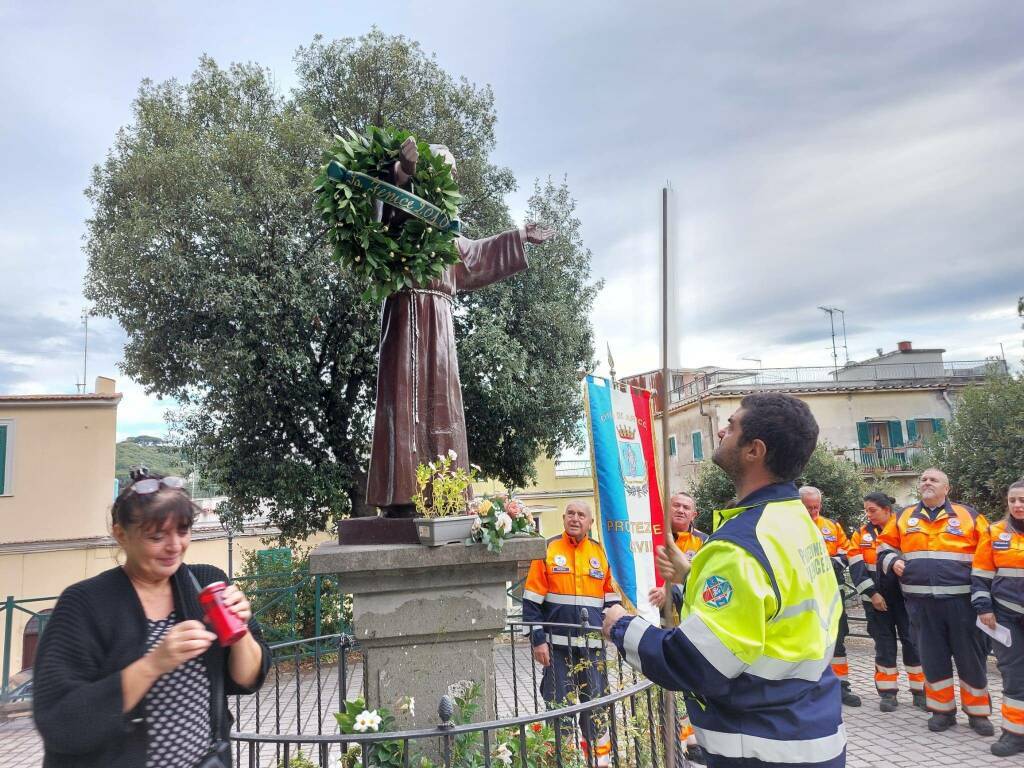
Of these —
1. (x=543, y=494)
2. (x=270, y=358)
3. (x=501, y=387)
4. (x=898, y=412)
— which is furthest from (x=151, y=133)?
(x=898, y=412)

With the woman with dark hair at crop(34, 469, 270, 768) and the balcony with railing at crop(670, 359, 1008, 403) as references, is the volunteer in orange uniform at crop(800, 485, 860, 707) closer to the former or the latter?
the woman with dark hair at crop(34, 469, 270, 768)

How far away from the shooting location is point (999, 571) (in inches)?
213

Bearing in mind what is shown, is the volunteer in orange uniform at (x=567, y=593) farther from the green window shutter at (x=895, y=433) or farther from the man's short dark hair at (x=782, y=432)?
the green window shutter at (x=895, y=433)

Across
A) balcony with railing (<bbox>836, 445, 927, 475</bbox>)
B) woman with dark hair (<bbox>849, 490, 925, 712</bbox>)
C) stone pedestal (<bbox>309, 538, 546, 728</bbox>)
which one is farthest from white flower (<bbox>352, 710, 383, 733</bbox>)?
balcony with railing (<bbox>836, 445, 927, 475</bbox>)

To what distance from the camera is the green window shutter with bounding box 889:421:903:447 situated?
24.2 meters

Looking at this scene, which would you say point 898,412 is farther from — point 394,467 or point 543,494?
point 394,467

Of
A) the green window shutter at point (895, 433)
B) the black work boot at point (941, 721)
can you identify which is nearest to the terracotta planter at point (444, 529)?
the black work boot at point (941, 721)

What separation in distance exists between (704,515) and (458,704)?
11.5 meters

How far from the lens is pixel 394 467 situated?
13.0 feet

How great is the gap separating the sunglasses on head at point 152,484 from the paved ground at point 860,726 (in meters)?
1.95

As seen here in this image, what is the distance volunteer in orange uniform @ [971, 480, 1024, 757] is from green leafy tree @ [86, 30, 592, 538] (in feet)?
20.9

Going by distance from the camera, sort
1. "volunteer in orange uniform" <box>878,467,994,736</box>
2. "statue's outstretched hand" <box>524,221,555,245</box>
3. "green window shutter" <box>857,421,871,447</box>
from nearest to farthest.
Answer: "statue's outstretched hand" <box>524,221,555,245</box> < "volunteer in orange uniform" <box>878,467,994,736</box> < "green window shutter" <box>857,421,871,447</box>

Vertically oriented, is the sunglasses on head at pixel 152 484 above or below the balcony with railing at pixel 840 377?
below

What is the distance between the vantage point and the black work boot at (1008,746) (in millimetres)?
5121
